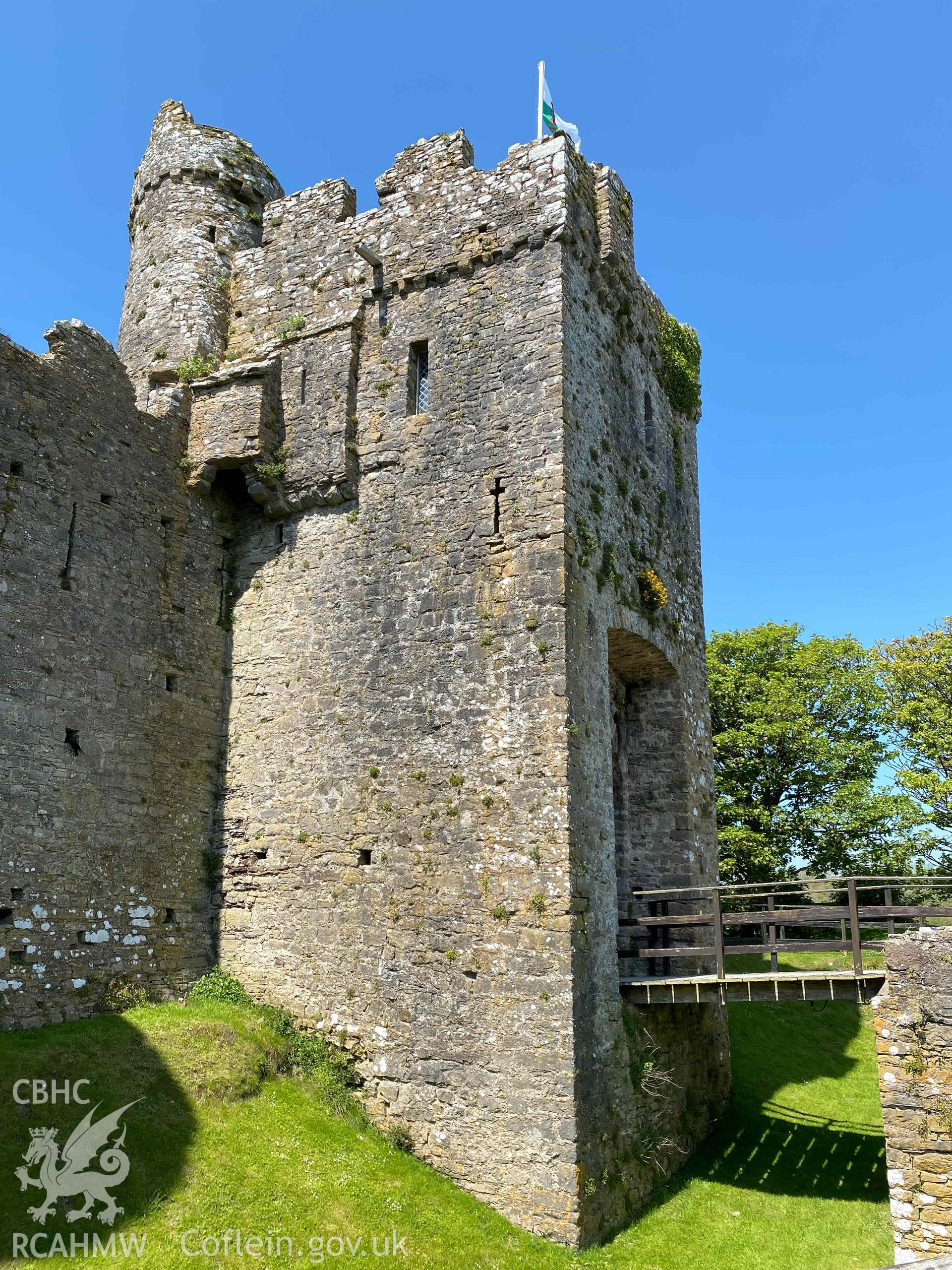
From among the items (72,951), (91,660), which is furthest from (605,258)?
(72,951)

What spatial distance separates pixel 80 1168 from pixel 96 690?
5670mm

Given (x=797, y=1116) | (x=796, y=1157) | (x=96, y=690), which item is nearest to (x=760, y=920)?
(x=796, y=1157)

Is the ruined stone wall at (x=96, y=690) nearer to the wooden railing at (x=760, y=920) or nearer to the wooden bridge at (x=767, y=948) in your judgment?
the wooden bridge at (x=767, y=948)

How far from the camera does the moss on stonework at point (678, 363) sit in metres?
17.5

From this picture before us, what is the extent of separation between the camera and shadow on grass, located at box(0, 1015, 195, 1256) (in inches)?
336

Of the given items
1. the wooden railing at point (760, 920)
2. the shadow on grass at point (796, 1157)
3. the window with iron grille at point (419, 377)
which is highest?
the window with iron grille at point (419, 377)

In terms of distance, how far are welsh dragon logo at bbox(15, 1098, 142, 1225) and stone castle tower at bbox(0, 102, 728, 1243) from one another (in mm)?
1970

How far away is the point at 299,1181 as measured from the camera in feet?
32.6

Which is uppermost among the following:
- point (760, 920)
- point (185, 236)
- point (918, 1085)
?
point (185, 236)

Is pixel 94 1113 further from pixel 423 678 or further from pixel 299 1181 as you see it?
pixel 423 678

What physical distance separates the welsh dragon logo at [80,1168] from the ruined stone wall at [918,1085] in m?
7.47

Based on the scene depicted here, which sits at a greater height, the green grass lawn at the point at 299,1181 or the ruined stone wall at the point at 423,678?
the ruined stone wall at the point at 423,678

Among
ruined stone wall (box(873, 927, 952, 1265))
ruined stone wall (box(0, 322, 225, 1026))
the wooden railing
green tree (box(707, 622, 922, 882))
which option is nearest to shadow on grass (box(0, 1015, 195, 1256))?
→ ruined stone wall (box(0, 322, 225, 1026))

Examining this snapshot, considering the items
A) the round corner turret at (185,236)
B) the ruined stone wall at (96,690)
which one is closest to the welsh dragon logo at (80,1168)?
the ruined stone wall at (96,690)
